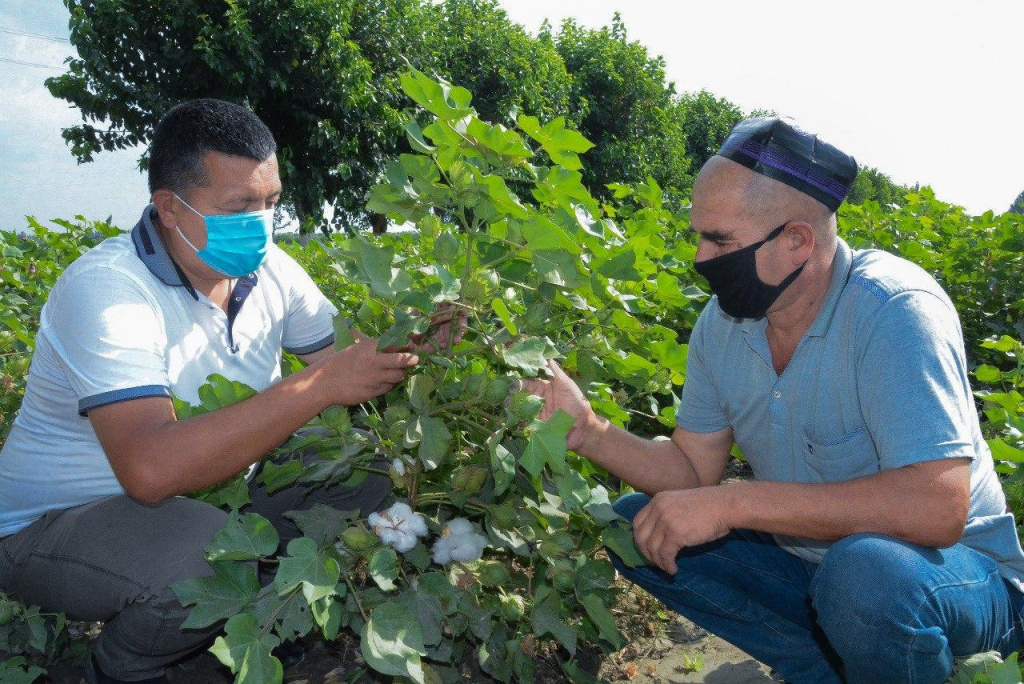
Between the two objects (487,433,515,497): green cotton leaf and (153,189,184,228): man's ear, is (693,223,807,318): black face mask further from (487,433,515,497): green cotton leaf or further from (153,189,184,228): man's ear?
(153,189,184,228): man's ear

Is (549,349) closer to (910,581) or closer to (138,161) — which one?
(910,581)

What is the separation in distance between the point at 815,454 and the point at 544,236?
798 millimetres

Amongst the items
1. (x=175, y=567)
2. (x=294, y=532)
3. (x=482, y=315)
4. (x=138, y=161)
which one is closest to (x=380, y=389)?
(x=482, y=315)

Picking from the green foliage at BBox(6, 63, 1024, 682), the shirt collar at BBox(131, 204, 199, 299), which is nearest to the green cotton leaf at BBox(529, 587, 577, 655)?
→ the green foliage at BBox(6, 63, 1024, 682)

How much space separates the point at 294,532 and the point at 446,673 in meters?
0.65

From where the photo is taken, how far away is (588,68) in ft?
79.3

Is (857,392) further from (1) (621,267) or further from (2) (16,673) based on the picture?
(2) (16,673)

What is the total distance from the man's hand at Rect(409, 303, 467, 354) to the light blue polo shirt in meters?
0.65

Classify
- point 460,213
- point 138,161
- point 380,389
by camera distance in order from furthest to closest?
point 138,161 < point 380,389 < point 460,213

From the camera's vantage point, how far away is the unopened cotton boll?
179 centimetres

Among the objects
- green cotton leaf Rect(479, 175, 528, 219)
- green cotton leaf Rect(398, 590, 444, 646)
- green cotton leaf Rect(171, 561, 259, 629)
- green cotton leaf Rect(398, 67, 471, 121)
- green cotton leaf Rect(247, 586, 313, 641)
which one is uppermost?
green cotton leaf Rect(398, 67, 471, 121)

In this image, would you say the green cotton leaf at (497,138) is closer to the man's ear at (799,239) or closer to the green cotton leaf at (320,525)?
the man's ear at (799,239)

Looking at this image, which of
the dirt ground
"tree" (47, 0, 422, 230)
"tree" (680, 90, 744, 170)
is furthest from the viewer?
"tree" (680, 90, 744, 170)

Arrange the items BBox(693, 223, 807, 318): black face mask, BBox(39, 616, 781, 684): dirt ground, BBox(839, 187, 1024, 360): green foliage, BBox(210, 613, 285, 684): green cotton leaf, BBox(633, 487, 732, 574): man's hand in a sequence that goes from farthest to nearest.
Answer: BBox(839, 187, 1024, 360): green foliage
BBox(39, 616, 781, 684): dirt ground
BBox(693, 223, 807, 318): black face mask
BBox(633, 487, 732, 574): man's hand
BBox(210, 613, 285, 684): green cotton leaf
